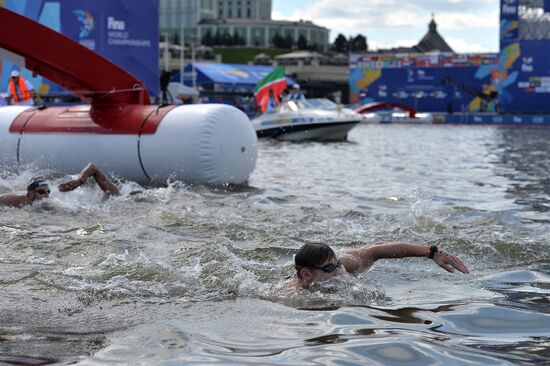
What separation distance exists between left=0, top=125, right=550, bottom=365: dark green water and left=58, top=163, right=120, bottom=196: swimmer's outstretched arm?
0.43 ft

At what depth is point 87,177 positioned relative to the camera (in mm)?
9930

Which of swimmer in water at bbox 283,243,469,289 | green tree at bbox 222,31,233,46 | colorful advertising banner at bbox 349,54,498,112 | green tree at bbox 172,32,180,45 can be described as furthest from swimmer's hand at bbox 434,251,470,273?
green tree at bbox 222,31,233,46

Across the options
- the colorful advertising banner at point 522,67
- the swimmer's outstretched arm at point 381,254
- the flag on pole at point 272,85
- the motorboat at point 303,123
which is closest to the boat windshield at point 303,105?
the motorboat at point 303,123

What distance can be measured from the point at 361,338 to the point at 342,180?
8.99 meters

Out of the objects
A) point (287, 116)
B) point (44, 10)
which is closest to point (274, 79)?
point (287, 116)

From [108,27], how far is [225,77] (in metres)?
34.7

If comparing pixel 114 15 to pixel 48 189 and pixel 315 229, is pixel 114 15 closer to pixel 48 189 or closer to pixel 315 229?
pixel 48 189

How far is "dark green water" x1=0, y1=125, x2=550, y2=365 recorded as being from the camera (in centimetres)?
439

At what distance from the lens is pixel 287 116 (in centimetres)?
2619

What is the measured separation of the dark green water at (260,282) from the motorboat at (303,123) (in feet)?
47.4

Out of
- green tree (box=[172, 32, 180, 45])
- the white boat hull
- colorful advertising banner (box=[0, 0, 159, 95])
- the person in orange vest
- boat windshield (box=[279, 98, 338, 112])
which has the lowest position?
the white boat hull

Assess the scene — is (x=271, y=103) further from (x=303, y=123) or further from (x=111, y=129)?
(x=111, y=129)

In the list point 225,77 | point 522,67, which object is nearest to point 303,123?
point 522,67

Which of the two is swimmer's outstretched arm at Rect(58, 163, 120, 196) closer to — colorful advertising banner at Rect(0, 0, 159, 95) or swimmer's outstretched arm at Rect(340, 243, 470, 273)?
swimmer's outstretched arm at Rect(340, 243, 470, 273)
